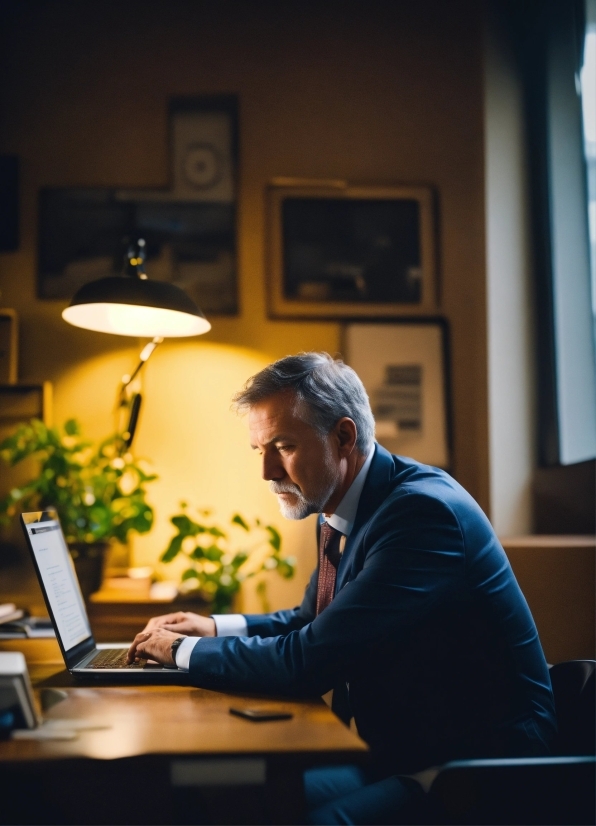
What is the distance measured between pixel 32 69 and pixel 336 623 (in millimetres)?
2785

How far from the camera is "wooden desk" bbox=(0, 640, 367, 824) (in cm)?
102

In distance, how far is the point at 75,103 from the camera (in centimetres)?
310

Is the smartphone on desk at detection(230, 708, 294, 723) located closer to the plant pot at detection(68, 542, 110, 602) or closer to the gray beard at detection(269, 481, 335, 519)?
the gray beard at detection(269, 481, 335, 519)

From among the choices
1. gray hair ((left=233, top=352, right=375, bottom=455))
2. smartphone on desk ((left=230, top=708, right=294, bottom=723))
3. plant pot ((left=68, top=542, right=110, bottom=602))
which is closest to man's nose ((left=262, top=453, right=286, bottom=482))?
gray hair ((left=233, top=352, right=375, bottom=455))

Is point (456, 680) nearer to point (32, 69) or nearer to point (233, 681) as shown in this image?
point (233, 681)

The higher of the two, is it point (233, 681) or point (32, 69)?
point (32, 69)

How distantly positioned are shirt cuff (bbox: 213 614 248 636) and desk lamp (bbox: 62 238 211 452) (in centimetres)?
91

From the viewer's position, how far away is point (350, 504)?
172 centimetres

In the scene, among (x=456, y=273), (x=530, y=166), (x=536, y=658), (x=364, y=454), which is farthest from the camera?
(x=456, y=273)

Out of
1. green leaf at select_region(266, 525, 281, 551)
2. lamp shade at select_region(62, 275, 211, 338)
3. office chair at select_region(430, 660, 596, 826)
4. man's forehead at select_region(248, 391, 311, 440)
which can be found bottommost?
office chair at select_region(430, 660, 596, 826)

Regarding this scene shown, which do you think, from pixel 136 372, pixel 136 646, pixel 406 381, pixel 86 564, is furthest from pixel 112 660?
pixel 406 381

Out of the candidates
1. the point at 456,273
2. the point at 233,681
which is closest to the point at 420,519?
the point at 233,681

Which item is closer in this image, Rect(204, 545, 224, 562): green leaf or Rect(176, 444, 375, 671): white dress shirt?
Rect(176, 444, 375, 671): white dress shirt

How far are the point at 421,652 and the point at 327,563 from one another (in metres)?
0.39
